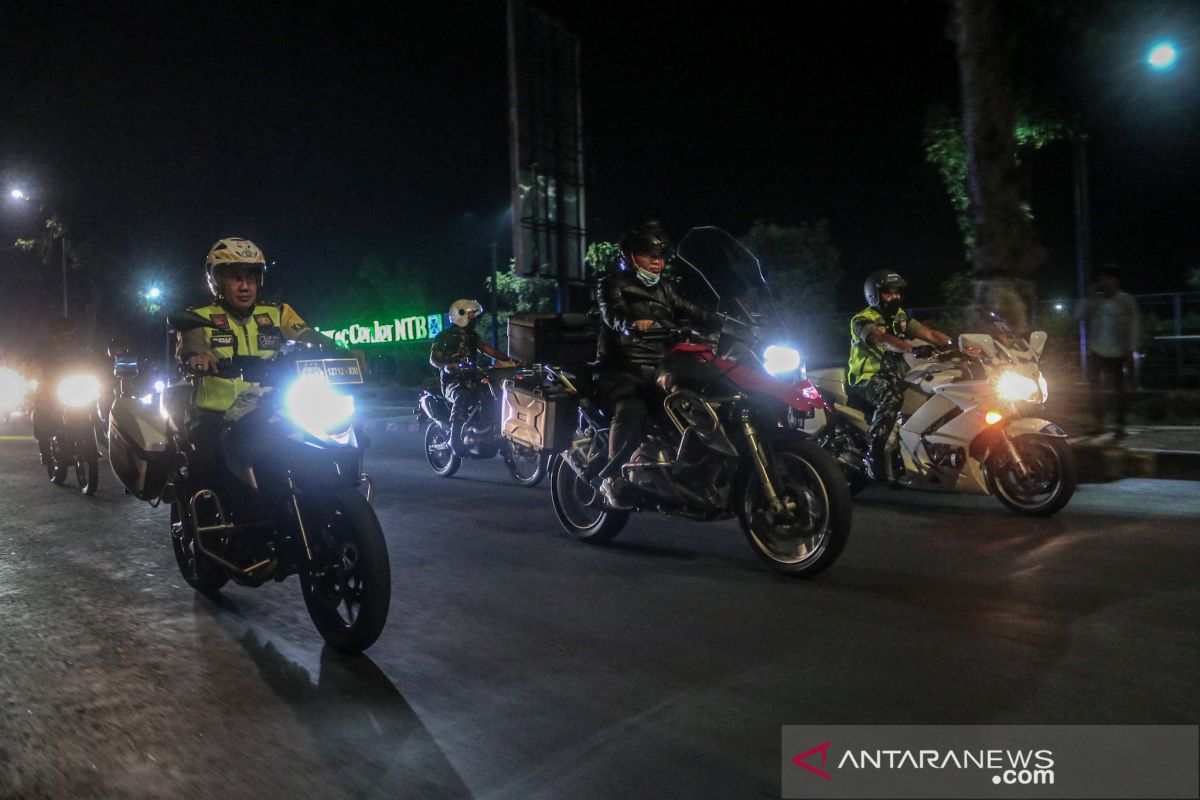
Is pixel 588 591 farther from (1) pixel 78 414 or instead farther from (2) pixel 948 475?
(1) pixel 78 414

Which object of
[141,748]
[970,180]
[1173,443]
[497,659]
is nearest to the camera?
[141,748]

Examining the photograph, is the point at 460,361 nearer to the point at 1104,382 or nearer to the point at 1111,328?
the point at 1111,328

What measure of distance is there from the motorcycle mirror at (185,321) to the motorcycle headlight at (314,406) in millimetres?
649

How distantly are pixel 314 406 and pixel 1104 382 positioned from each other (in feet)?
34.9

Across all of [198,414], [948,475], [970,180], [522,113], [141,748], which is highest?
[522,113]

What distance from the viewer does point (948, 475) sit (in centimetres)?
781

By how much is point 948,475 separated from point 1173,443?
433 centimetres

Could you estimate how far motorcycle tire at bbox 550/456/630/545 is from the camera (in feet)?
23.3

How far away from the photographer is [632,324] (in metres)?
6.42

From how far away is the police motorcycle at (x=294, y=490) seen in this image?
448 centimetres

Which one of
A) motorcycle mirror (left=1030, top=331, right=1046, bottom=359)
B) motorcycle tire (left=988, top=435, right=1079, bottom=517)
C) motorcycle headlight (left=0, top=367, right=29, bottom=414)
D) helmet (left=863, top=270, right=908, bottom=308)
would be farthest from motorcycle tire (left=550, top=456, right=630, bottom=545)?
motorcycle headlight (left=0, top=367, right=29, bottom=414)

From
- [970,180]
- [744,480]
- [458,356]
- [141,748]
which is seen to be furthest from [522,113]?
[141,748]

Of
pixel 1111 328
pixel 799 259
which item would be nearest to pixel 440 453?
pixel 1111 328

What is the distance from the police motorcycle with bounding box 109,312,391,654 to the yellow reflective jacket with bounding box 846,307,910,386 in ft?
16.0
